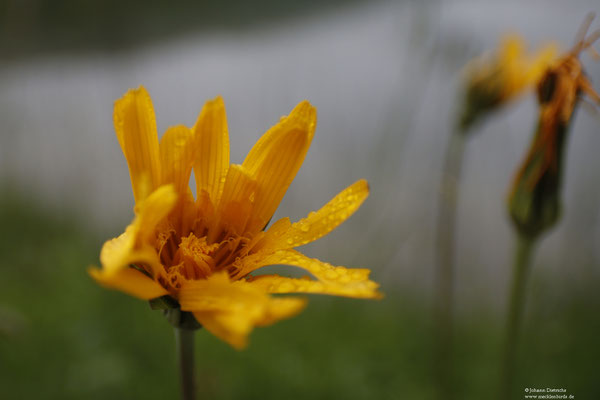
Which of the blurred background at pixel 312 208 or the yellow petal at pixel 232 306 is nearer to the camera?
the yellow petal at pixel 232 306

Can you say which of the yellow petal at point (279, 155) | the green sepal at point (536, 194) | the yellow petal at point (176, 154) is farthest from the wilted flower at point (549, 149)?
the yellow petal at point (176, 154)

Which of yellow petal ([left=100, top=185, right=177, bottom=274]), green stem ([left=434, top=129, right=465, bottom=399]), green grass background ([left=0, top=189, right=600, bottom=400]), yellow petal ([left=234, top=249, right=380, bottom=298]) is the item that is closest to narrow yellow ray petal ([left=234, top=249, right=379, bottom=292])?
yellow petal ([left=234, top=249, right=380, bottom=298])

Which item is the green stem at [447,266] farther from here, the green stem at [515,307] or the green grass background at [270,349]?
the green stem at [515,307]

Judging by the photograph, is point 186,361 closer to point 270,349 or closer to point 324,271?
point 324,271

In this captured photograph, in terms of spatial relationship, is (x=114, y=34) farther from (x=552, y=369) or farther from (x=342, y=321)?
(x=552, y=369)

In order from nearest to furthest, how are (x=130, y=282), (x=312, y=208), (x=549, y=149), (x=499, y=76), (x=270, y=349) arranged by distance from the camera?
(x=130, y=282), (x=549, y=149), (x=499, y=76), (x=270, y=349), (x=312, y=208)

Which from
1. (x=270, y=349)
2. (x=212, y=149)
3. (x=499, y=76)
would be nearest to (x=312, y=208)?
(x=270, y=349)

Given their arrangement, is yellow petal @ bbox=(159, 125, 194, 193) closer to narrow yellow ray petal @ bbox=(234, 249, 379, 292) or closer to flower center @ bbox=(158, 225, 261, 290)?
flower center @ bbox=(158, 225, 261, 290)
